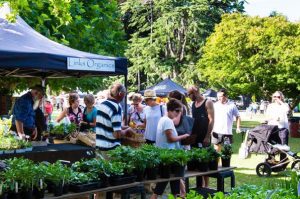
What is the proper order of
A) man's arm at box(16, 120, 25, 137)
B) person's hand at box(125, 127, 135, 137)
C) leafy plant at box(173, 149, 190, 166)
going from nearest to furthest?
1. leafy plant at box(173, 149, 190, 166)
2. person's hand at box(125, 127, 135, 137)
3. man's arm at box(16, 120, 25, 137)

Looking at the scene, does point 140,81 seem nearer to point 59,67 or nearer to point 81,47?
point 81,47

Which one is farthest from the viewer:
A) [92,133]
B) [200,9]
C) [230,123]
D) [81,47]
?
[200,9]

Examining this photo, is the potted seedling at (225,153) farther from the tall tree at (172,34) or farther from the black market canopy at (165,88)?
the tall tree at (172,34)

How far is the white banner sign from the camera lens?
23.5ft

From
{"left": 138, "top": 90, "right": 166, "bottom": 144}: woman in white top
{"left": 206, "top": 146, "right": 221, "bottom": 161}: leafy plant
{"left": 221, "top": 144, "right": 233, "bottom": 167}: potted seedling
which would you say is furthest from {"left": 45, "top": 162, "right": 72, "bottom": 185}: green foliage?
{"left": 138, "top": 90, "right": 166, "bottom": 144}: woman in white top

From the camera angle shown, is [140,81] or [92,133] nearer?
[92,133]

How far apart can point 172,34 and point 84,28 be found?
22.8 metres

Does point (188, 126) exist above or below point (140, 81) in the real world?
below

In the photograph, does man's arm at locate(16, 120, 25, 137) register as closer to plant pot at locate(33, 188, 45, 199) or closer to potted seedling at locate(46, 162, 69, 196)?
potted seedling at locate(46, 162, 69, 196)

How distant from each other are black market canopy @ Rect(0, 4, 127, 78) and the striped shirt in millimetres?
1434

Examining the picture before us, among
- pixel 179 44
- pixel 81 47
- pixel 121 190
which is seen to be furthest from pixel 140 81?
pixel 121 190

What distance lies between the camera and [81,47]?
1181 cm

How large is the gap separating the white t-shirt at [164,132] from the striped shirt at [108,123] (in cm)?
53

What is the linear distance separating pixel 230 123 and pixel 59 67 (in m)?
4.24
